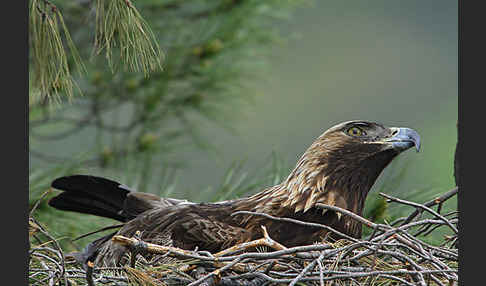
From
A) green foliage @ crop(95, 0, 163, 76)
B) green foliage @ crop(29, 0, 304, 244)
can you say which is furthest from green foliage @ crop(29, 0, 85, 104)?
green foliage @ crop(29, 0, 304, 244)

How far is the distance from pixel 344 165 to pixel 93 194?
87 centimetres

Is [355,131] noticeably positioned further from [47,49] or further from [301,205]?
[47,49]

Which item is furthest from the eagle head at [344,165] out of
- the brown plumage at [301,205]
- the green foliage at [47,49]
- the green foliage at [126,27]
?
the green foliage at [47,49]

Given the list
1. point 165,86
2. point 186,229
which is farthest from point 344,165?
point 165,86

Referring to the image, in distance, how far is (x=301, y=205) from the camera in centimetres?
207

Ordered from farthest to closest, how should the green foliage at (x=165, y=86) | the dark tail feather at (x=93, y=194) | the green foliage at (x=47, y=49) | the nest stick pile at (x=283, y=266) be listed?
1. the green foliage at (x=165, y=86)
2. the dark tail feather at (x=93, y=194)
3. the green foliage at (x=47, y=49)
4. the nest stick pile at (x=283, y=266)

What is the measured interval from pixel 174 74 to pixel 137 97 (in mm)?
266

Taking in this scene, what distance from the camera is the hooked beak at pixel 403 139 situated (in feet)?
6.64

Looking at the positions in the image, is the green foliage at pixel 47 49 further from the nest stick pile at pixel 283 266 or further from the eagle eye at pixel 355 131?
the eagle eye at pixel 355 131

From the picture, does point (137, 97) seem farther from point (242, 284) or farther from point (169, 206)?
point (242, 284)

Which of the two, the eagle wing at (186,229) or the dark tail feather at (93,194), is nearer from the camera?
the eagle wing at (186,229)

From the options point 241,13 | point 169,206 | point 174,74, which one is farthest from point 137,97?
point 169,206

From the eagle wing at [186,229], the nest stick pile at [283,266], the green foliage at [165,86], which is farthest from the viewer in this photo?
the green foliage at [165,86]

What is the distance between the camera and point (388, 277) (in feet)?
5.36
